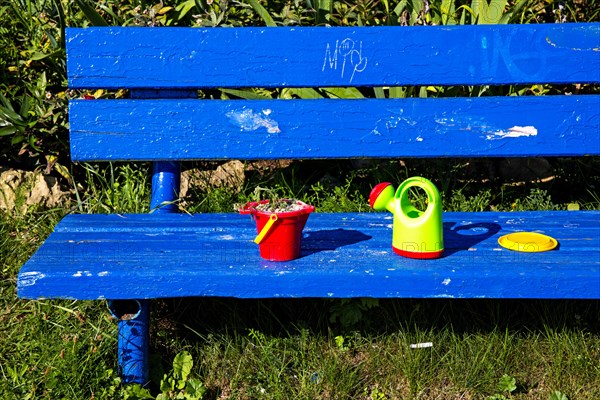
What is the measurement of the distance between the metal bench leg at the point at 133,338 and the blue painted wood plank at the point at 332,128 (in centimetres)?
54

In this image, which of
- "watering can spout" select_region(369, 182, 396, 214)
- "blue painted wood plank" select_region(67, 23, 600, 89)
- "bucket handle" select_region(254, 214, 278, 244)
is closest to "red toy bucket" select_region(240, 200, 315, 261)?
"bucket handle" select_region(254, 214, 278, 244)

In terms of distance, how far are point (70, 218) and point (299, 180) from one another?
3.61 ft

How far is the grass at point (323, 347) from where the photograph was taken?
264cm

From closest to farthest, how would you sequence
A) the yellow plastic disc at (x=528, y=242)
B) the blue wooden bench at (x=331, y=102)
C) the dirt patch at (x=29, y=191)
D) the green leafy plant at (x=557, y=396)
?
the yellow plastic disc at (x=528, y=242) < the green leafy plant at (x=557, y=396) < the blue wooden bench at (x=331, y=102) < the dirt patch at (x=29, y=191)

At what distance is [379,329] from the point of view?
9.30 feet

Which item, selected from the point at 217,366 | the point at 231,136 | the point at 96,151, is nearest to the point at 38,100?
the point at 96,151

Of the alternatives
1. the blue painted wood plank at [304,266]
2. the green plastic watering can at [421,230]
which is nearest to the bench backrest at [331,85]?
the blue painted wood plank at [304,266]

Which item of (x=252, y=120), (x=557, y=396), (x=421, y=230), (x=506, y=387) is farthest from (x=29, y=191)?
(x=557, y=396)

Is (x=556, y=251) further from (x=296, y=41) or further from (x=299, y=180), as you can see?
(x=299, y=180)

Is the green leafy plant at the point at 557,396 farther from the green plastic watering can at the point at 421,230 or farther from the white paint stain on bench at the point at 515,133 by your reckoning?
the white paint stain on bench at the point at 515,133

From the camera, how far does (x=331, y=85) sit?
283 centimetres

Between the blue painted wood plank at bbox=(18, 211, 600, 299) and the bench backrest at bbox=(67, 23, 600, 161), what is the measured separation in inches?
12.4

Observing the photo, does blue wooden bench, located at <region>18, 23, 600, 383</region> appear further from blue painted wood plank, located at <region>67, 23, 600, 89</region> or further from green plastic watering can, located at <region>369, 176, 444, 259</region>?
green plastic watering can, located at <region>369, 176, 444, 259</region>

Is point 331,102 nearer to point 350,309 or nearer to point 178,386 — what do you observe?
point 350,309
